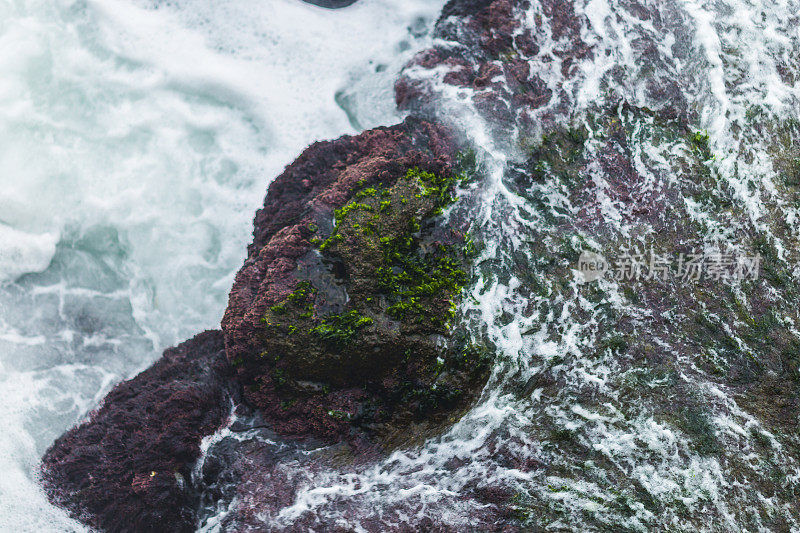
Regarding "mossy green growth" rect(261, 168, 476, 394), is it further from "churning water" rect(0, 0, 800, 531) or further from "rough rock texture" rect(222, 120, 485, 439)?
"churning water" rect(0, 0, 800, 531)

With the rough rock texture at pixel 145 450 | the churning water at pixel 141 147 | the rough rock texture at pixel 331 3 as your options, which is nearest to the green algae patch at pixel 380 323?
the rough rock texture at pixel 145 450

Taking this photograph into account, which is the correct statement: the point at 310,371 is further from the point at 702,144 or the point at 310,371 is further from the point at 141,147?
the point at 702,144

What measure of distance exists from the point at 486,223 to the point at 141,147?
16.2ft

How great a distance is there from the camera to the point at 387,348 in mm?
5613

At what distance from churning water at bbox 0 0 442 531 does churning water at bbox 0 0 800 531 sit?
3 cm

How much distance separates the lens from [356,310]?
5.68 metres

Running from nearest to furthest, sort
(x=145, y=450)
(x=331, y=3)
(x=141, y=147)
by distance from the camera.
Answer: (x=145, y=450)
(x=141, y=147)
(x=331, y=3)

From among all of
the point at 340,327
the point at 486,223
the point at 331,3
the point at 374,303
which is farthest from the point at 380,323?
the point at 331,3

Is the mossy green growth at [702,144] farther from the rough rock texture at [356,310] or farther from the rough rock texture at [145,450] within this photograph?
the rough rock texture at [145,450]

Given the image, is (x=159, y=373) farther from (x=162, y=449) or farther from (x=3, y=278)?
→ (x=3, y=278)

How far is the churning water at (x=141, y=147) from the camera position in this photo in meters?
6.94

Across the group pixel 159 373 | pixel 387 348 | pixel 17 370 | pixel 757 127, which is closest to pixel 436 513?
pixel 387 348

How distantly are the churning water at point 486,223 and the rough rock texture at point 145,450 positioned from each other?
411 mm

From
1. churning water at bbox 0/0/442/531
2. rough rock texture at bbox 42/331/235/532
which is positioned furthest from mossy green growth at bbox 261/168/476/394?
churning water at bbox 0/0/442/531
